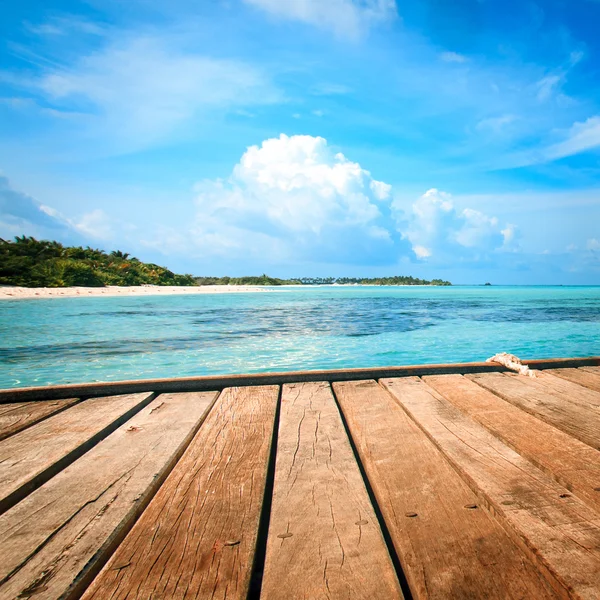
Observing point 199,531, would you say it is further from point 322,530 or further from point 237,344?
point 237,344

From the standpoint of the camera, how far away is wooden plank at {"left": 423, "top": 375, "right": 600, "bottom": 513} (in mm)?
1428

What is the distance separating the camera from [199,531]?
1.17 meters

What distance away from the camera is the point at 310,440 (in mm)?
1815

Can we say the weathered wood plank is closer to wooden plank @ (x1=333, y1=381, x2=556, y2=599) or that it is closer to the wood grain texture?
the wood grain texture

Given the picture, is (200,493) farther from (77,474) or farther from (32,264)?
(32,264)

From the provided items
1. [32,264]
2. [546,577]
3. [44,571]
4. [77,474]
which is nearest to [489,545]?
[546,577]

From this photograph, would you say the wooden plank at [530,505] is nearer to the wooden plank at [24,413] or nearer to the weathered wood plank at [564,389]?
the weathered wood plank at [564,389]

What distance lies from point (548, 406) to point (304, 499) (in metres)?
1.73

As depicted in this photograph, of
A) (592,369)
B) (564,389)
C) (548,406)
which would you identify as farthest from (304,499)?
(592,369)

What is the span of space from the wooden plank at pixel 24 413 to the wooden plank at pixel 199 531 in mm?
1044

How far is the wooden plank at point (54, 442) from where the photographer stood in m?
1.48

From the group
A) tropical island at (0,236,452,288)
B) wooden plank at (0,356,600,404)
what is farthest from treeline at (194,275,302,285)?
wooden plank at (0,356,600,404)

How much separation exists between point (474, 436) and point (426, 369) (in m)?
1.26

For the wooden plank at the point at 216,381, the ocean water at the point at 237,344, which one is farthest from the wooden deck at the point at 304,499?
the ocean water at the point at 237,344
